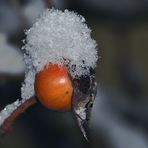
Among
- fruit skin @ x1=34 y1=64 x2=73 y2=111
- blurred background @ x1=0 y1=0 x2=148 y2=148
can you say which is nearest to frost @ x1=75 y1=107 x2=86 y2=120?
fruit skin @ x1=34 y1=64 x2=73 y2=111

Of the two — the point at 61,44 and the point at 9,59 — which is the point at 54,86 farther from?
the point at 9,59

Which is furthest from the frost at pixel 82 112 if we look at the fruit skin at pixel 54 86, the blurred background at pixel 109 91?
the blurred background at pixel 109 91

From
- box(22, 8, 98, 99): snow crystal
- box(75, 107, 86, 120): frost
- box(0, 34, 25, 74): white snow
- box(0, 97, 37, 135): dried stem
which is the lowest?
box(75, 107, 86, 120): frost

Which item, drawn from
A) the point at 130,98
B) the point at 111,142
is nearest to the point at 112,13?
the point at 130,98

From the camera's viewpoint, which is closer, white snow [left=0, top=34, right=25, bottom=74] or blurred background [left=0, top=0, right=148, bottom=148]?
white snow [left=0, top=34, right=25, bottom=74]

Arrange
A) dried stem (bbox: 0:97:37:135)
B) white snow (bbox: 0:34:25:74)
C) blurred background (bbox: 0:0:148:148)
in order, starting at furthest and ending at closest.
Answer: blurred background (bbox: 0:0:148:148) < white snow (bbox: 0:34:25:74) < dried stem (bbox: 0:97:37:135)

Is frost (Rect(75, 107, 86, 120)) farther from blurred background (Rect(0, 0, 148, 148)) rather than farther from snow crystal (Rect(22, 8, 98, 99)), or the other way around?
blurred background (Rect(0, 0, 148, 148))

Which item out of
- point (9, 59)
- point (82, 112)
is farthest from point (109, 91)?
point (82, 112)

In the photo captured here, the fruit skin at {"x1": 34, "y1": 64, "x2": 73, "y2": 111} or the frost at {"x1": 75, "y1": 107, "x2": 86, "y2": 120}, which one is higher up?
the fruit skin at {"x1": 34, "y1": 64, "x2": 73, "y2": 111}
